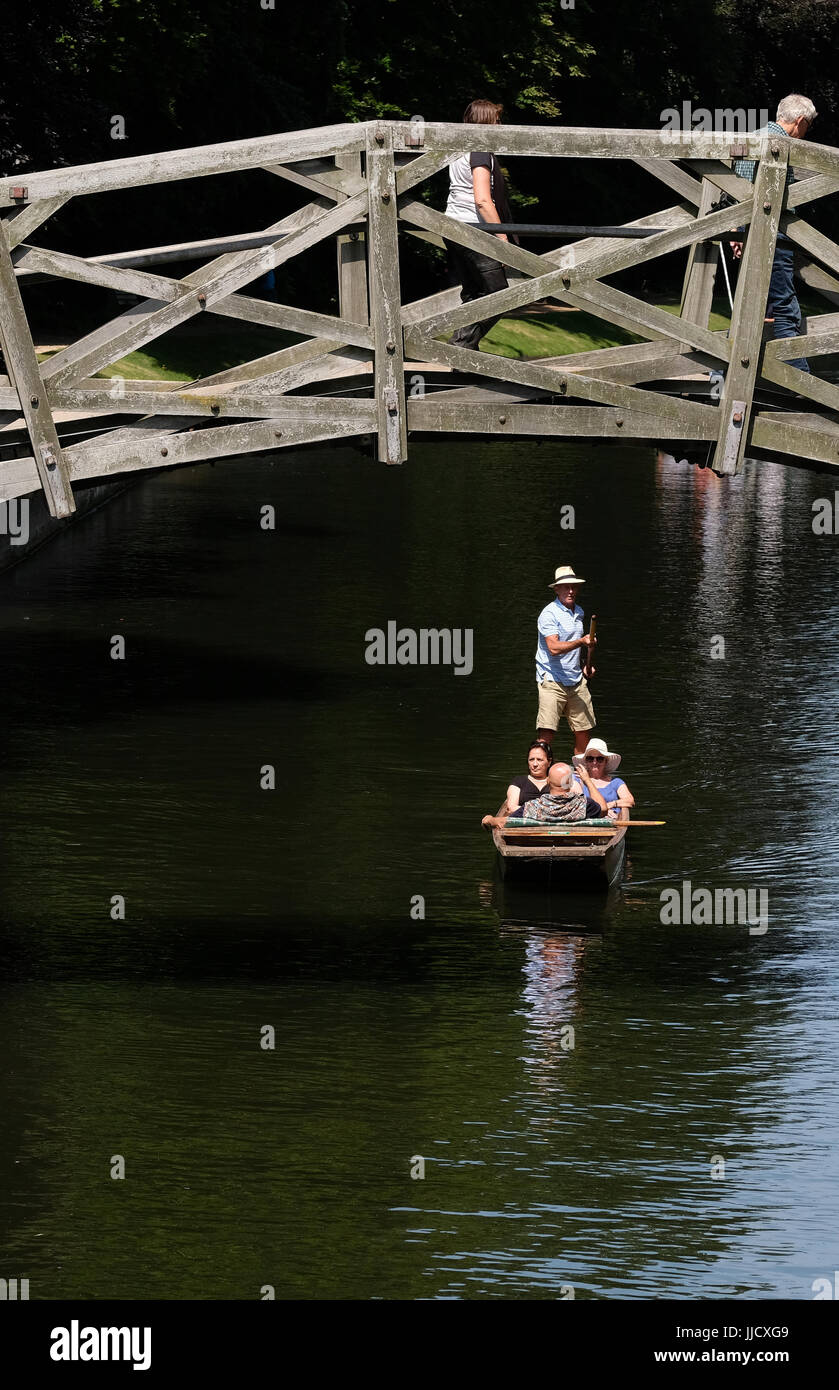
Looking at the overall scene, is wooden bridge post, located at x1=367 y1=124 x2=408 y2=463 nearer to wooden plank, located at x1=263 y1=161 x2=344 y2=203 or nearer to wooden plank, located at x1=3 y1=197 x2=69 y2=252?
wooden plank, located at x1=263 y1=161 x2=344 y2=203

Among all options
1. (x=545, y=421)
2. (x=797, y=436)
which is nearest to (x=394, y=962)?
(x=545, y=421)

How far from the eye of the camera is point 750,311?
12.7m

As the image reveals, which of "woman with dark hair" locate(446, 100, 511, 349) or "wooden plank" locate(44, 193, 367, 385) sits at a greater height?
"woman with dark hair" locate(446, 100, 511, 349)

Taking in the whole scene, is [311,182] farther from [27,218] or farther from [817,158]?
[817,158]

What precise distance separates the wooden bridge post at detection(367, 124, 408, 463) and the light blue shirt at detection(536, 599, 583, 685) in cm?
561

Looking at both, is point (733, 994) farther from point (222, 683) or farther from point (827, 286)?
point (222, 683)

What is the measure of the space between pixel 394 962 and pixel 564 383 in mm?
4653

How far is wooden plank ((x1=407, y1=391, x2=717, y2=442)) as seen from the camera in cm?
1257

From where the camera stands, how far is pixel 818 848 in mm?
18188

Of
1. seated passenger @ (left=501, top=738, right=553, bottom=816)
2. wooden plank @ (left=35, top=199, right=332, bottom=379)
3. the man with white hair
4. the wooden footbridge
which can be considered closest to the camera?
the wooden footbridge

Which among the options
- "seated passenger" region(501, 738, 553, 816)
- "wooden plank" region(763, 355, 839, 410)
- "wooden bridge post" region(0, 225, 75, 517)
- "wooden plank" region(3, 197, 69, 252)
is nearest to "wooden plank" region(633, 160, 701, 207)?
"wooden plank" region(763, 355, 839, 410)

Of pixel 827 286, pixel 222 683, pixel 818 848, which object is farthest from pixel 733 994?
pixel 222 683

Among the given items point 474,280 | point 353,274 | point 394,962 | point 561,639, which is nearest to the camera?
point 353,274
